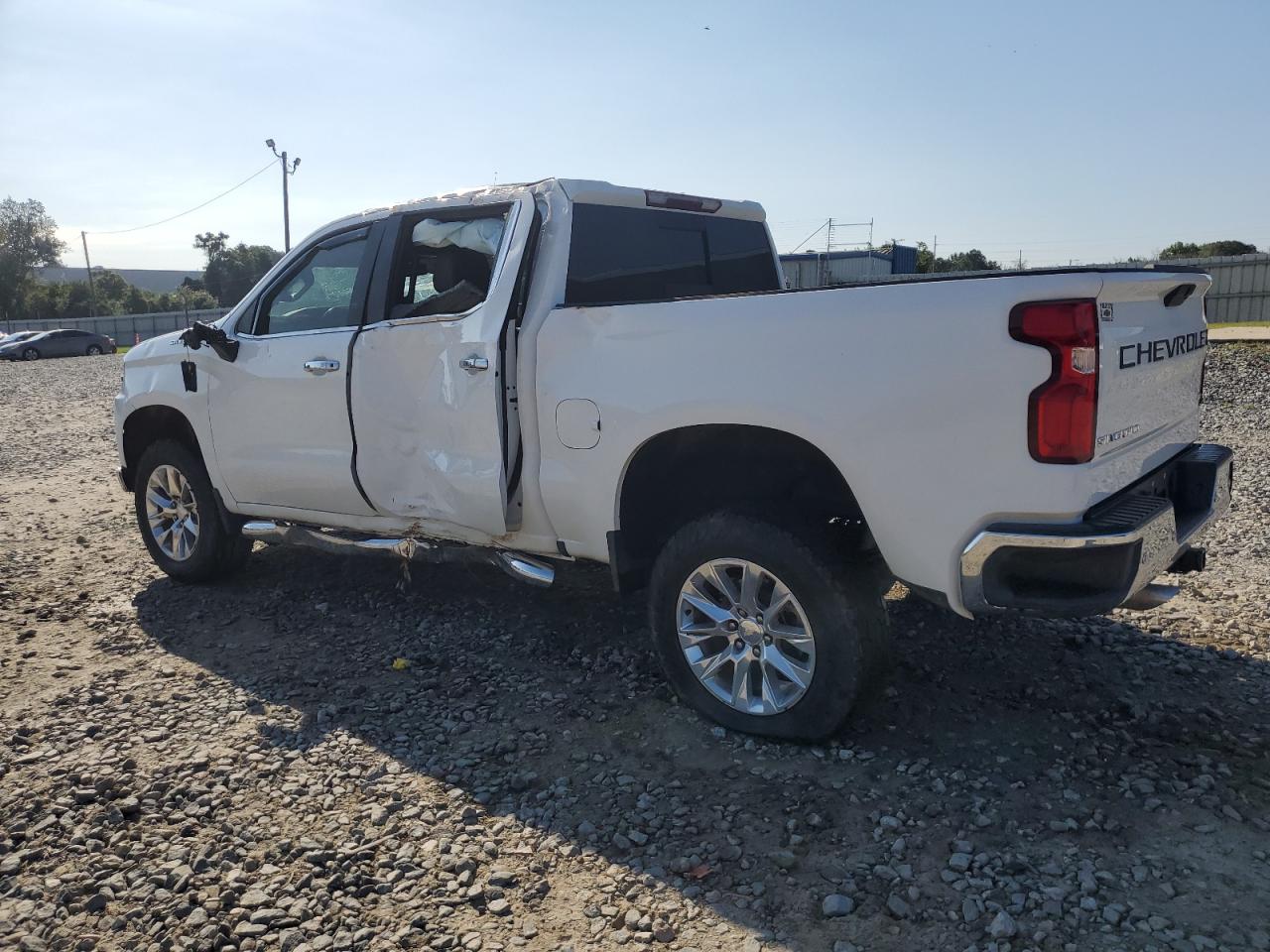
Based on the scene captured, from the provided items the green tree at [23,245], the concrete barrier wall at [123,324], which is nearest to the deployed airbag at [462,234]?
the concrete barrier wall at [123,324]

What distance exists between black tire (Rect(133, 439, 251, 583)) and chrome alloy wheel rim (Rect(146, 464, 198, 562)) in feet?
0.09

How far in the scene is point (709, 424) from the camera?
11.3 feet

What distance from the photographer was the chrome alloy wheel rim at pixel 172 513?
5582 mm

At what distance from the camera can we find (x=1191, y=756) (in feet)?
10.8

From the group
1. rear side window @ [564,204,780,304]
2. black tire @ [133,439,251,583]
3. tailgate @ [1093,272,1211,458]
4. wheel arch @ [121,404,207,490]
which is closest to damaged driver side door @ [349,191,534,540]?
rear side window @ [564,204,780,304]

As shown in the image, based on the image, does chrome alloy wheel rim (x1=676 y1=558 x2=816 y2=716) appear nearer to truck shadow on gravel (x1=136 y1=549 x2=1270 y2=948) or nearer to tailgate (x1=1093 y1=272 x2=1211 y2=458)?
truck shadow on gravel (x1=136 y1=549 x2=1270 y2=948)

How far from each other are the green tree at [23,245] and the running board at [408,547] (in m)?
68.6

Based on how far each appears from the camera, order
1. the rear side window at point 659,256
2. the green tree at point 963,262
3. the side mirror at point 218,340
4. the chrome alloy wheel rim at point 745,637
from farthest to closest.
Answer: the green tree at point 963,262 → the side mirror at point 218,340 → the rear side window at point 659,256 → the chrome alloy wheel rim at point 745,637

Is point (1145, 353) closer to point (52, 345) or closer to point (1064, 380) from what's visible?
point (1064, 380)

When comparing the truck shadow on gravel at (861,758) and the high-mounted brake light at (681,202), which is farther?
the high-mounted brake light at (681,202)

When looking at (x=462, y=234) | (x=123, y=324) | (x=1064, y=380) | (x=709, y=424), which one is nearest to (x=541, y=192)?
(x=462, y=234)

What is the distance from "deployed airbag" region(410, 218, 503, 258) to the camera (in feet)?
13.9

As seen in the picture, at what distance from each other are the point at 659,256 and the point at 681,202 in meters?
0.36

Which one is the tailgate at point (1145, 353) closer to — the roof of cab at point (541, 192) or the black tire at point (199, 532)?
the roof of cab at point (541, 192)
